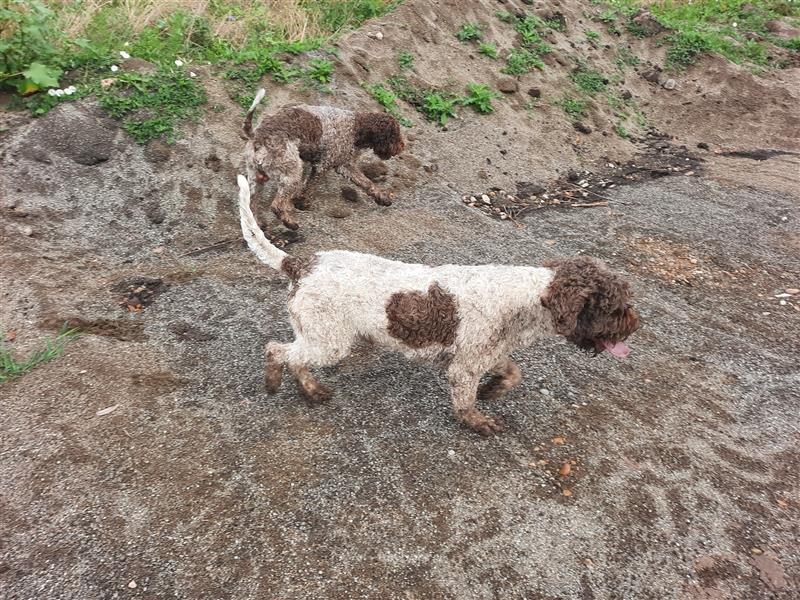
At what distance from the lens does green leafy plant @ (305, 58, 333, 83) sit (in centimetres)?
717

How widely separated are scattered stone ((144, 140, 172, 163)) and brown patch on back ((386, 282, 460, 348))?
4.38 meters

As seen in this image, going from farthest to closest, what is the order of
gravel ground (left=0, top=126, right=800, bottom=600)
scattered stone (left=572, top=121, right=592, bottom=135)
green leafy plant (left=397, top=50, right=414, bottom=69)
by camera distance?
scattered stone (left=572, top=121, right=592, bottom=135)
green leafy plant (left=397, top=50, right=414, bottom=69)
gravel ground (left=0, top=126, right=800, bottom=600)

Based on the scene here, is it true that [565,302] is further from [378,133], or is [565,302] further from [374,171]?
[374,171]

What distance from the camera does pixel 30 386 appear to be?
3410mm

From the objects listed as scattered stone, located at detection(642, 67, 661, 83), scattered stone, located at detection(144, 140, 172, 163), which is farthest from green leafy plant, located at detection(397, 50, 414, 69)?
scattered stone, located at detection(642, 67, 661, 83)

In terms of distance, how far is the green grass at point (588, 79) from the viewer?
8977mm

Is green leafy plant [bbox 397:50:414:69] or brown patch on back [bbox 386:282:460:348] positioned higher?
green leafy plant [bbox 397:50:414:69]

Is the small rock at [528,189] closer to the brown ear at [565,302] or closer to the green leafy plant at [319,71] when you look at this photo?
Answer: the green leafy plant at [319,71]

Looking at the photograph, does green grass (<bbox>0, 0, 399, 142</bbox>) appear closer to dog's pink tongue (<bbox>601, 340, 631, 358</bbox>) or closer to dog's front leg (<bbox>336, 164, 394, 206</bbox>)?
dog's front leg (<bbox>336, 164, 394, 206</bbox>)

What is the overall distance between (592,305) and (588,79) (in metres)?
7.77

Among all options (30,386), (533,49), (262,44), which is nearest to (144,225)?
(30,386)

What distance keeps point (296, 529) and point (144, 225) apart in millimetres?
4038

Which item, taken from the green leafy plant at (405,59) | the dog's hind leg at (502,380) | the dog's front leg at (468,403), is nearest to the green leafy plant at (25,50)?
the green leafy plant at (405,59)

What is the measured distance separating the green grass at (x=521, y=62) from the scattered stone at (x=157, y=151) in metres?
5.71
